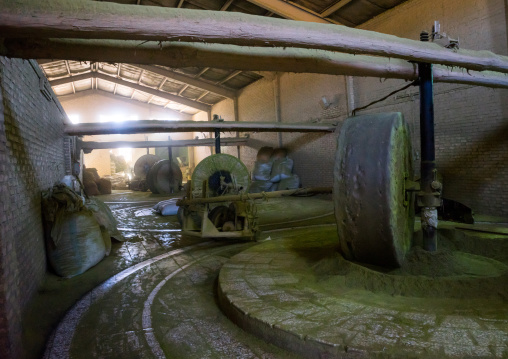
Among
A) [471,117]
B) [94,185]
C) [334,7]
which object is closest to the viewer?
[471,117]

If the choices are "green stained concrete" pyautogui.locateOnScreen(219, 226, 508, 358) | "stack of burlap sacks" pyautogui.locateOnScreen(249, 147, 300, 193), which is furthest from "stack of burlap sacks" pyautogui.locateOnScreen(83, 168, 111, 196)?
"green stained concrete" pyautogui.locateOnScreen(219, 226, 508, 358)

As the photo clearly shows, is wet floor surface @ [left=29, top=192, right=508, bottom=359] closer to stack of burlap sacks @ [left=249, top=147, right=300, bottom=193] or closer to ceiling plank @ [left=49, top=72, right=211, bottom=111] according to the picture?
stack of burlap sacks @ [left=249, top=147, right=300, bottom=193]

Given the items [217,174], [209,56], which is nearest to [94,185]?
[217,174]

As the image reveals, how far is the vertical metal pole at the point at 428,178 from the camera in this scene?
350 cm

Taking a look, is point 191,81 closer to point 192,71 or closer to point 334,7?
point 192,71

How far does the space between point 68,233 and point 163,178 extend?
1281 centimetres

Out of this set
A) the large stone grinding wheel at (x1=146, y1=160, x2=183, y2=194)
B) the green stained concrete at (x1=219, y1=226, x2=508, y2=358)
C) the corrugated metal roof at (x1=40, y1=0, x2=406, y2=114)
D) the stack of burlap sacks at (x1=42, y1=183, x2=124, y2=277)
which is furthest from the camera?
the large stone grinding wheel at (x1=146, y1=160, x2=183, y2=194)

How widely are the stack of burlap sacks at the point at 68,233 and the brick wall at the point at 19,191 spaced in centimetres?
16

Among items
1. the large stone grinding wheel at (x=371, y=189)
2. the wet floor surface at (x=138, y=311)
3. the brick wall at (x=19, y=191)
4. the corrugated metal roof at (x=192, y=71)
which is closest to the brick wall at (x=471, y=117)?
the corrugated metal roof at (x=192, y=71)

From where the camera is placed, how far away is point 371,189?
116 inches

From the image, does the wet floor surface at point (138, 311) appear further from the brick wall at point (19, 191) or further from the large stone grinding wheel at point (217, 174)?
the large stone grinding wheel at point (217, 174)

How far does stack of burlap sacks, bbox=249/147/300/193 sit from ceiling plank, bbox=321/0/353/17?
583 centimetres

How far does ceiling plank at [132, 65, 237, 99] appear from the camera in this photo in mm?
17016

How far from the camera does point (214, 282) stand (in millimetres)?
3988
